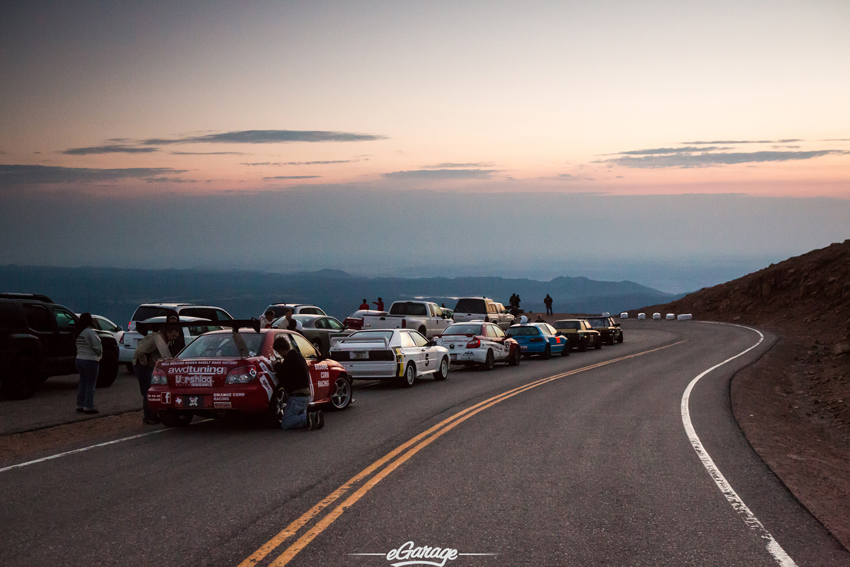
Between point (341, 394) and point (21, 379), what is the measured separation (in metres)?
6.96

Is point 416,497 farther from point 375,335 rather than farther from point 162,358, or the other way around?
point 375,335

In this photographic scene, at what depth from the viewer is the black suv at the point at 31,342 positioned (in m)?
15.6

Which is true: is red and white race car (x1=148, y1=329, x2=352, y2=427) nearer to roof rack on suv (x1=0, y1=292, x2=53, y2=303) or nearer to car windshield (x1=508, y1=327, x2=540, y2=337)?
roof rack on suv (x1=0, y1=292, x2=53, y2=303)

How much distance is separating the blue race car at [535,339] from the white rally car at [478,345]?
270cm

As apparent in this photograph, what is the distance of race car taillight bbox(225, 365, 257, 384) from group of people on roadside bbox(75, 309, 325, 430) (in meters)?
0.46

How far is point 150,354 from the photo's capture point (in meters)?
13.1

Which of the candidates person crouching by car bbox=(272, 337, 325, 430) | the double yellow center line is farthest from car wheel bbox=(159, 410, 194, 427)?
the double yellow center line

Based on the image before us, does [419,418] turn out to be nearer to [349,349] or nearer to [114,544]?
[349,349]

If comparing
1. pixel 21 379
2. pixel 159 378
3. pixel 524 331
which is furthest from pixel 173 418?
pixel 524 331

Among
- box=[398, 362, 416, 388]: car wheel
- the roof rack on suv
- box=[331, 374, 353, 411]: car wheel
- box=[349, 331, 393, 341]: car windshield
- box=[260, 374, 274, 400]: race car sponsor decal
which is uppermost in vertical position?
the roof rack on suv

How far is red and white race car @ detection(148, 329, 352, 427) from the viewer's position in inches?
454

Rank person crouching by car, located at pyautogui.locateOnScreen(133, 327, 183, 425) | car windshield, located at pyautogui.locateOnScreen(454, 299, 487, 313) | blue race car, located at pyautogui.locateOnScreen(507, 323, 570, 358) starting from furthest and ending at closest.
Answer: car windshield, located at pyautogui.locateOnScreen(454, 299, 487, 313), blue race car, located at pyautogui.locateOnScreen(507, 323, 570, 358), person crouching by car, located at pyautogui.locateOnScreen(133, 327, 183, 425)

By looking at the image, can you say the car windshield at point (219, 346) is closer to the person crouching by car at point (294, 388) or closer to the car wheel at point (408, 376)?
the person crouching by car at point (294, 388)

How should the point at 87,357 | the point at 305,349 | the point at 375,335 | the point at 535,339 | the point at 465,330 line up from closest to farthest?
the point at 87,357
the point at 305,349
the point at 375,335
the point at 465,330
the point at 535,339
